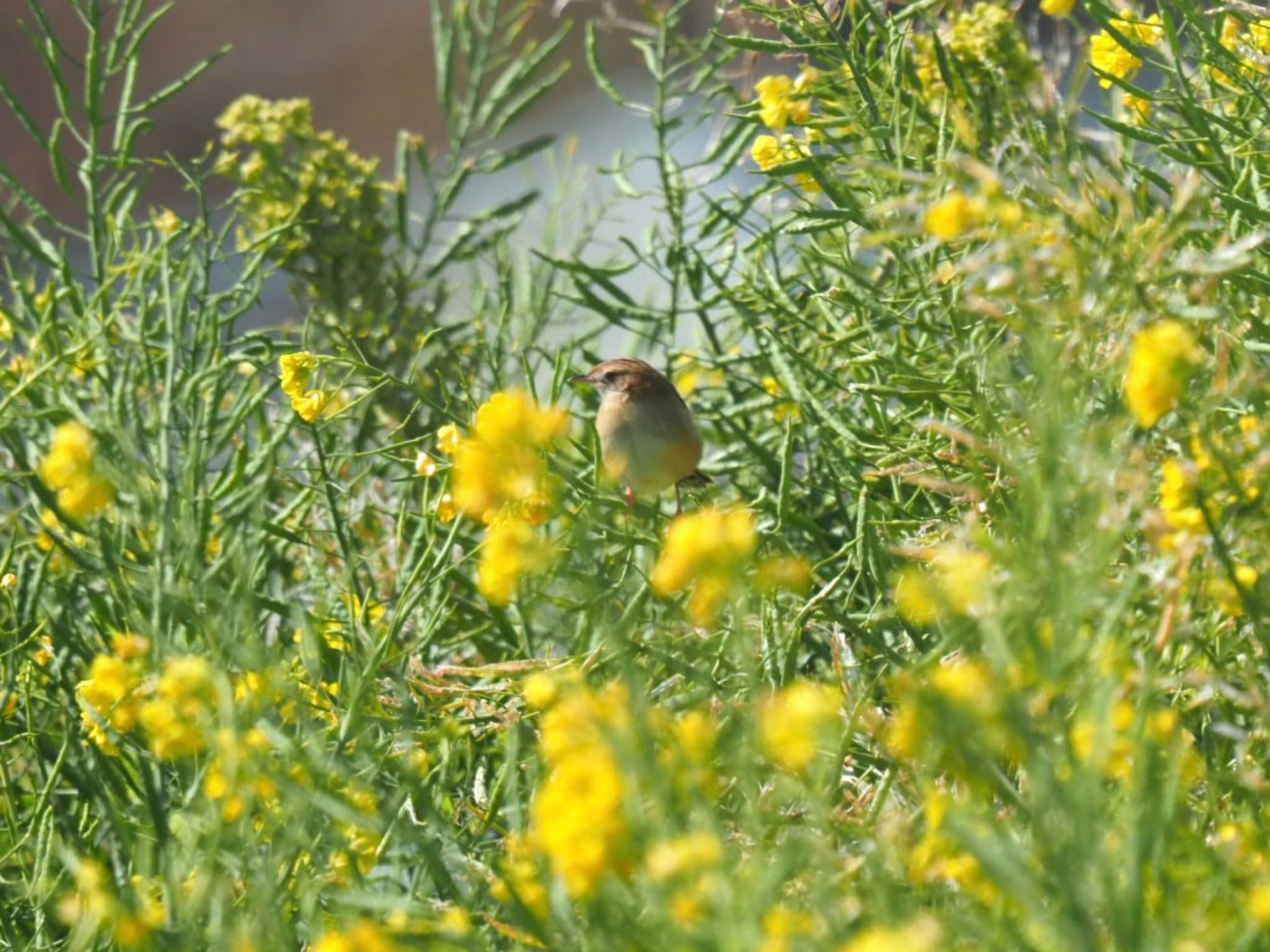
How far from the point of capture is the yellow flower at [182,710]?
112 centimetres

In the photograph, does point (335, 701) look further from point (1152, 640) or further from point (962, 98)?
point (962, 98)

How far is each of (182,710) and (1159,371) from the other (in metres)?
0.68

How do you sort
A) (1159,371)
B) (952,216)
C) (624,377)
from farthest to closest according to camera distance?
(624,377) → (952,216) → (1159,371)

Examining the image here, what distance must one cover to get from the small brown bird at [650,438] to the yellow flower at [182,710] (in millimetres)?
1072

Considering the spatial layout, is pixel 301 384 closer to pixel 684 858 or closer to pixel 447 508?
pixel 447 508

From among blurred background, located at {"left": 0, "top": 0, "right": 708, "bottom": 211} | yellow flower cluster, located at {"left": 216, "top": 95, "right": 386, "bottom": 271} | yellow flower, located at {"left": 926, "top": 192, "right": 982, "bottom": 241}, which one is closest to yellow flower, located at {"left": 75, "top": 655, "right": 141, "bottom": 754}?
yellow flower, located at {"left": 926, "top": 192, "right": 982, "bottom": 241}

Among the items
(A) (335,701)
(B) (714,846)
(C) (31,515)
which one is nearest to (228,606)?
(A) (335,701)

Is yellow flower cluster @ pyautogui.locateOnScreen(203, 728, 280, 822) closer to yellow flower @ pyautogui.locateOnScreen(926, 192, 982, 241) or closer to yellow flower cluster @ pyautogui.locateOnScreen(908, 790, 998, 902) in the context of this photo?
yellow flower cluster @ pyautogui.locateOnScreen(908, 790, 998, 902)

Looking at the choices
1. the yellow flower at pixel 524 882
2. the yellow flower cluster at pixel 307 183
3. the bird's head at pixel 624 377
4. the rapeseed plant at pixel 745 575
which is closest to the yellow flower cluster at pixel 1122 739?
the rapeseed plant at pixel 745 575

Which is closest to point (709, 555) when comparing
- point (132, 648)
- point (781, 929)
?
point (781, 929)

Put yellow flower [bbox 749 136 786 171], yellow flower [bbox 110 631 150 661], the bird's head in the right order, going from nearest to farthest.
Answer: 1. yellow flower [bbox 110 631 150 661]
2. yellow flower [bbox 749 136 786 171]
3. the bird's head

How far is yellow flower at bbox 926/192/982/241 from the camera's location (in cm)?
108

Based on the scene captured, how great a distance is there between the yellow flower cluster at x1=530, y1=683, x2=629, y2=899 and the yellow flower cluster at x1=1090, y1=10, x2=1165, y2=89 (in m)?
1.14

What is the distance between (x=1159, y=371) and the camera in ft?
3.14
